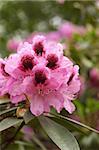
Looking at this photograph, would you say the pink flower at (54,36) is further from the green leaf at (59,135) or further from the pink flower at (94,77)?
the green leaf at (59,135)

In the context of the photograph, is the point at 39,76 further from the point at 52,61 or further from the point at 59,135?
the point at 59,135

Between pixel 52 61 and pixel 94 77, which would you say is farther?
pixel 94 77

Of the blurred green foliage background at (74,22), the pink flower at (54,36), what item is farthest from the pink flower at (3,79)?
the pink flower at (54,36)

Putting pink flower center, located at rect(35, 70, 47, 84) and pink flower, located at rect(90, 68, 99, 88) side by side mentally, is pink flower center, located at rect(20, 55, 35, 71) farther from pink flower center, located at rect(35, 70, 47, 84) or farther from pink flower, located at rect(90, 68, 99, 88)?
pink flower, located at rect(90, 68, 99, 88)

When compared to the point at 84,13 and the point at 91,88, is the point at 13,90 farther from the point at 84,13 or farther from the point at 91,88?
the point at 91,88

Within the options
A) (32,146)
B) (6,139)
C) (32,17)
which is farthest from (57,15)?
(6,139)

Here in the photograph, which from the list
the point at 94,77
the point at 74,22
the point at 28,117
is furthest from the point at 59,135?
the point at 74,22
